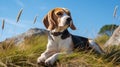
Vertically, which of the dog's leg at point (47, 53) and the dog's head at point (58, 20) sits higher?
the dog's head at point (58, 20)

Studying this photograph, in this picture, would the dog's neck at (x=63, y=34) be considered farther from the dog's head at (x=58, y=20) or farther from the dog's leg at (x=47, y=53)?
the dog's leg at (x=47, y=53)

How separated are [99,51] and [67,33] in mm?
1225

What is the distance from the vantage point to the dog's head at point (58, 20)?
6.93 meters

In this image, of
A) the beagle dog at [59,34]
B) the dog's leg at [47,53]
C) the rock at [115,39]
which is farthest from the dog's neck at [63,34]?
the rock at [115,39]

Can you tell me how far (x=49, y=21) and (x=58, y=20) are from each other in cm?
32

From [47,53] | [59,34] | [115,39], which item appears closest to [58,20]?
[59,34]

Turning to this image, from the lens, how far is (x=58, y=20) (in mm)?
7145

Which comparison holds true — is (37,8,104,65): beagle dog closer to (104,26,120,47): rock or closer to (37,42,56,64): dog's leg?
(37,42,56,64): dog's leg

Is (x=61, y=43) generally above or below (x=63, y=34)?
below

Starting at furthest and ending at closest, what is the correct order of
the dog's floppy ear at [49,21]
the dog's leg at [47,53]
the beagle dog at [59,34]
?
1. the dog's floppy ear at [49,21]
2. the beagle dog at [59,34]
3. the dog's leg at [47,53]

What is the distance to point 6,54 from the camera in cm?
636

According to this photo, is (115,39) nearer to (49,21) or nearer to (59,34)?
(49,21)

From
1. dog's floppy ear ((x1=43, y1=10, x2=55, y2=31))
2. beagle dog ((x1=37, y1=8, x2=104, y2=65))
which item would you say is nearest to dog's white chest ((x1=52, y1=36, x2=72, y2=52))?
beagle dog ((x1=37, y1=8, x2=104, y2=65))

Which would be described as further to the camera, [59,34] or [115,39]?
[115,39]
